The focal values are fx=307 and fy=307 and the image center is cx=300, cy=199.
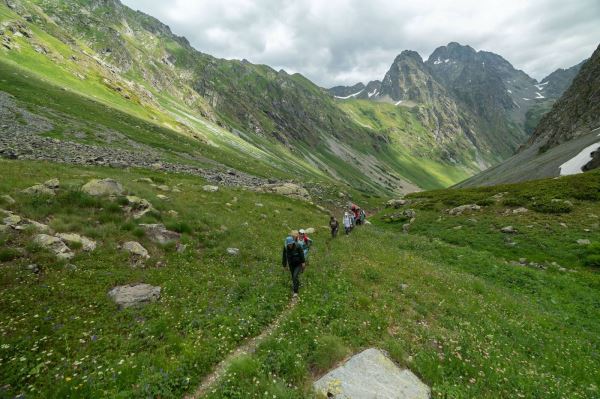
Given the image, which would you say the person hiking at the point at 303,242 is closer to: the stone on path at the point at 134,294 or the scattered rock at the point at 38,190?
the stone on path at the point at 134,294

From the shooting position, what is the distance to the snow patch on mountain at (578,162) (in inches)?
2481

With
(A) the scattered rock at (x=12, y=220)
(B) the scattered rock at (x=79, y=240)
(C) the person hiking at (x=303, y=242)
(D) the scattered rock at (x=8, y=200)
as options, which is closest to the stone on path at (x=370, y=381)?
(C) the person hiking at (x=303, y=242)

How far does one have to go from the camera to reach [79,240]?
15.1 m

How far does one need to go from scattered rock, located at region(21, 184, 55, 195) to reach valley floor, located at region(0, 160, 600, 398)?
0.62 m

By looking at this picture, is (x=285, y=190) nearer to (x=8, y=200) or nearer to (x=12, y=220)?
(x=8, y=200)

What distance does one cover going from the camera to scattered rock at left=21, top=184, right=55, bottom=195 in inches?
688

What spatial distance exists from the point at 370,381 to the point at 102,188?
20.0 meters

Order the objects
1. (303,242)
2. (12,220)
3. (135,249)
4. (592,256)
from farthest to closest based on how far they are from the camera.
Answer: (592,256) → (303,242) → (135,249) → (12,220)

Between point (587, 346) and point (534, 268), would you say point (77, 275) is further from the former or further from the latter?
point (534, 268)

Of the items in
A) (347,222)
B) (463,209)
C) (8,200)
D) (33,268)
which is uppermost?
(463,209)

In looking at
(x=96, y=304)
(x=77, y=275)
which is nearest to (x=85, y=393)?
(x=96, y=304)

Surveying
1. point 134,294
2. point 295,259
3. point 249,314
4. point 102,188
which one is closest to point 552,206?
point 295,259

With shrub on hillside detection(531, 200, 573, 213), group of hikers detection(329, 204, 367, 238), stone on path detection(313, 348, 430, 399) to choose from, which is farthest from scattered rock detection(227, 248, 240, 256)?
shrub on hillside detection(531, 200, 573, 213)

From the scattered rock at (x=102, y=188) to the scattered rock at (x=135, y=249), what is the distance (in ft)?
19.8
